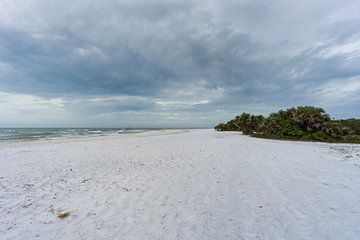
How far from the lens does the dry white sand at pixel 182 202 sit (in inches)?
139

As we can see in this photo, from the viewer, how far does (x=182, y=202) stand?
4.71 m

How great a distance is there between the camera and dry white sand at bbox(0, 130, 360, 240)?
11.6 feet

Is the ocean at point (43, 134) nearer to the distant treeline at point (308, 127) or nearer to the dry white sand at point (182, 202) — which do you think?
the dry white sand at point (182, 202)

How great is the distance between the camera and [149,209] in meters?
4.37

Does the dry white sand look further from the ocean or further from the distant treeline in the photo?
the ocean

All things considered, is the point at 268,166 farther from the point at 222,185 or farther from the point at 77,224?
the point at 77,224

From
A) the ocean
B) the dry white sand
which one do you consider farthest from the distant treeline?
the ocean

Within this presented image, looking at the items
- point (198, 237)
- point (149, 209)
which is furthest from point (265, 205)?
point (149, 209)

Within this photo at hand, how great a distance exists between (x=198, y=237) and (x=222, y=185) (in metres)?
2.63

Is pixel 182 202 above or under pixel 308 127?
under

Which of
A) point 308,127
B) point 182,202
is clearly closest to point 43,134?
point 308,127

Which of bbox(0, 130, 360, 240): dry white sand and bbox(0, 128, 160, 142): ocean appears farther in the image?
bbox(0, 128, 160, 142): ocean

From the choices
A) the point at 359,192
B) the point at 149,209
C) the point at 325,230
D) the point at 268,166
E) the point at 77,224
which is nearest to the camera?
the point at 325,230

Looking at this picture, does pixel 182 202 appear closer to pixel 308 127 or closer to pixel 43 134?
pixel 308 127
